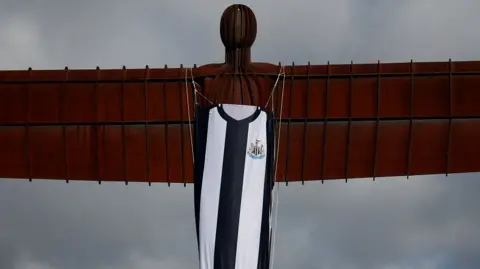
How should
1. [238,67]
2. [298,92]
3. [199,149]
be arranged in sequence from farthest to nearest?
1. [298,92]
2. [238,67]
3. [199,149]

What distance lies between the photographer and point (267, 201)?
19.5 meters

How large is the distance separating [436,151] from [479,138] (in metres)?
1.15

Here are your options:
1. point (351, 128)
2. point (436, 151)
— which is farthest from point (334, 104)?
point (436, 151)

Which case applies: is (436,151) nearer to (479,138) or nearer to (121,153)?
(479,138)

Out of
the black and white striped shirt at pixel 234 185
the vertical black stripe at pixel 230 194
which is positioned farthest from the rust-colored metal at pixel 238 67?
the vertical black stripe at pixel 230 194

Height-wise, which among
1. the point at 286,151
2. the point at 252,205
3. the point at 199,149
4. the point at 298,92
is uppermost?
the point at 298,92

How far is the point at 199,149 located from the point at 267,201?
1928 millimetres

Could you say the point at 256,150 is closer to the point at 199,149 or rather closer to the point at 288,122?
the point at 199,149

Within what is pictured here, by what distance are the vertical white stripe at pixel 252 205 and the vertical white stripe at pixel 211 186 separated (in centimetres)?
56

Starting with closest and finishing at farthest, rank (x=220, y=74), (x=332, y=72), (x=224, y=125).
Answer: (x=224, y=125), (x=220, y=74), (x=332, y=72)

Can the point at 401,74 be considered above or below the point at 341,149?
above

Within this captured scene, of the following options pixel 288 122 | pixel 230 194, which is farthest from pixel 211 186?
pixel 288 122

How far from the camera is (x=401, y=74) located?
2259cm

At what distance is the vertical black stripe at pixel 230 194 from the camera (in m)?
18.7
